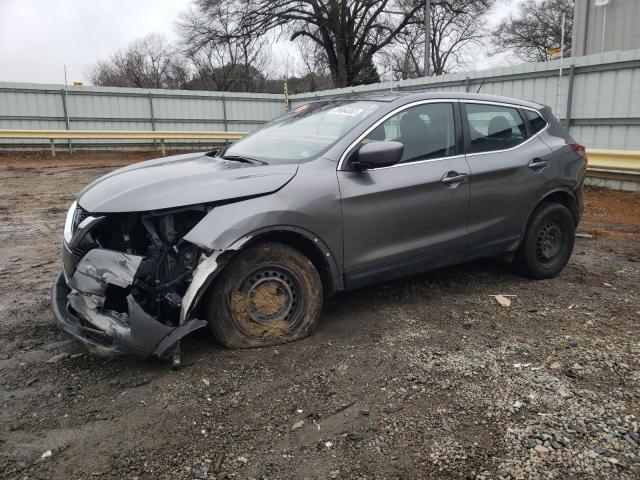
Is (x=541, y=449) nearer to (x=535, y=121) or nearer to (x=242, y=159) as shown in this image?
(x=242, y=159)

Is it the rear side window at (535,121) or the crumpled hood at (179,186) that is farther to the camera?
the rear side window at (535,121)

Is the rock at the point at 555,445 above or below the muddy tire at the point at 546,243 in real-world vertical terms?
below

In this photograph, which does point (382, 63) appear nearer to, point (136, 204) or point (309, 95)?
point (309, 95)

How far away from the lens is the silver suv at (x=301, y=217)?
10.3ft

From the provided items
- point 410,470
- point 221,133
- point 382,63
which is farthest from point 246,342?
point 382,63

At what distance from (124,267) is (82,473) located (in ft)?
3.80

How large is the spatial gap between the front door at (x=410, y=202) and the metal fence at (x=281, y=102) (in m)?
3.84

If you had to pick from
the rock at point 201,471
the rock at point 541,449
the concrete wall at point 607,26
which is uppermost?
the concrete wall at point 607,26

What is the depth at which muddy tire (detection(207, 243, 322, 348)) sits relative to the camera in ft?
10.9

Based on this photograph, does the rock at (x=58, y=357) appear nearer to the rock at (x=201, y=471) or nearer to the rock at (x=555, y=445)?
the rock at (x=201, y=471)

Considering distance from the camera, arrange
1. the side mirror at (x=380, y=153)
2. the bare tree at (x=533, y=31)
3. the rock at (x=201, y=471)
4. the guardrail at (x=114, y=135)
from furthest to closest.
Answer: the bare tree at (x=533, y=31)
the guardrail at (x=114, y=135)
the side mirror at (x=380, y=153)
the rock at (x=201, y=471)

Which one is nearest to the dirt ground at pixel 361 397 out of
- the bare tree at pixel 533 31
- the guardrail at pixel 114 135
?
the guardrail at pixel 114 135

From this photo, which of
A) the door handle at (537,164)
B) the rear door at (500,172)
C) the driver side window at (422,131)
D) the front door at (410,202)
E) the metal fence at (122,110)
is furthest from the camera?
the metal fence at (122,110)

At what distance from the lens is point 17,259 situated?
5742 mm
